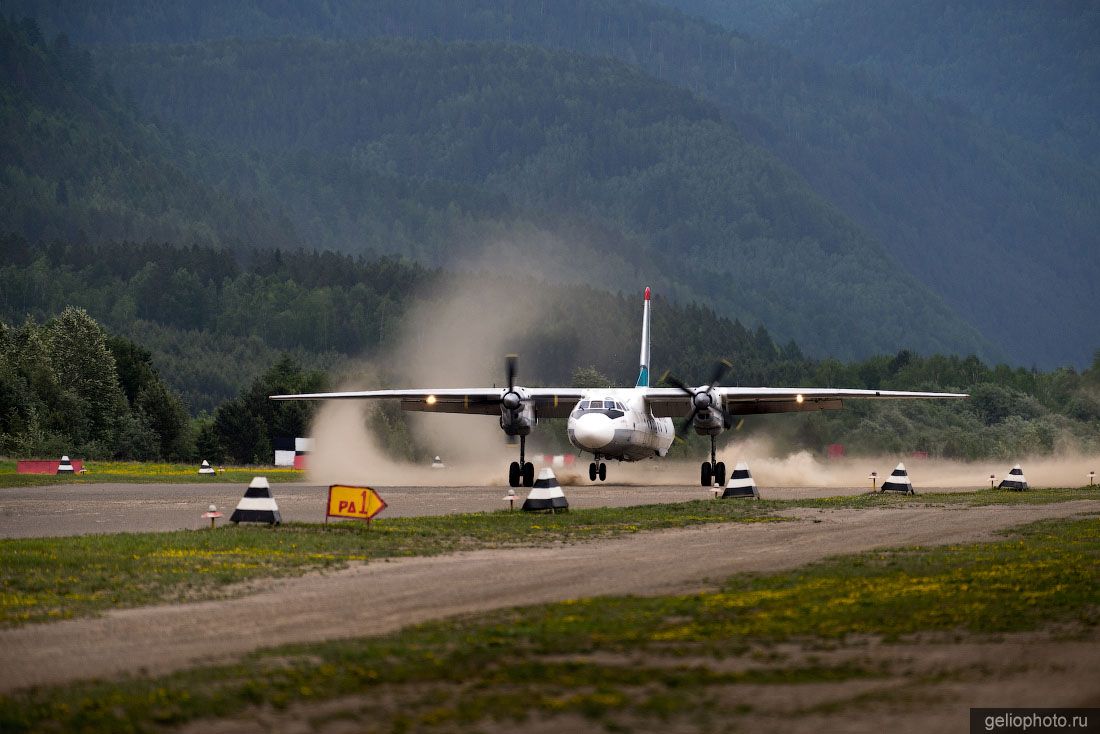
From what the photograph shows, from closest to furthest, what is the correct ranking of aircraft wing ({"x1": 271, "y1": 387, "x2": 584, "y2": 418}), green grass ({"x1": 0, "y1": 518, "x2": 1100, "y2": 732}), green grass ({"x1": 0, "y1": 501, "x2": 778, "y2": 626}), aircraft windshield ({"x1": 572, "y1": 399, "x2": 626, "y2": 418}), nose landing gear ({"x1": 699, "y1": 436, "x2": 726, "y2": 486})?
green grass ({"x1": 0, "y1": 518, "x2": 1100, "y2": 732}) < green grass ({"x1": 0, "y1": 501, "x2": 778, "y2": 626}) < aircraft windshield ({"x1": 572, "y1": 399, "x2": 626, "y2": 418}) < nose landing gear ({"x1": 699, "y1": 436, "x2": 726, "y2": 486}) < aircraft wing ({"x1": 271, "y1": 387, "x2": 584, "y2": 418})

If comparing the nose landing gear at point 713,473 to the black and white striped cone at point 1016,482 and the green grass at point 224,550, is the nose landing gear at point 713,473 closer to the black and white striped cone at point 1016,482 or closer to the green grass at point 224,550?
the black and white striped cone at point 1016,482

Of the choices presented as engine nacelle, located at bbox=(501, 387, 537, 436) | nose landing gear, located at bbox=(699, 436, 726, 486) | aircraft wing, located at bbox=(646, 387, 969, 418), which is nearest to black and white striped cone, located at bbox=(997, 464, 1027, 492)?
aircraft wing, located at bbox=(646, 387, 969, 418)

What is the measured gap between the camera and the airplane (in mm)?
47219

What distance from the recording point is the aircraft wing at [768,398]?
165 feet

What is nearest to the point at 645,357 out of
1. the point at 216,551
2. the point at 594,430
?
the point at 594,430

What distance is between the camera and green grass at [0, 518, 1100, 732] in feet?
29.1

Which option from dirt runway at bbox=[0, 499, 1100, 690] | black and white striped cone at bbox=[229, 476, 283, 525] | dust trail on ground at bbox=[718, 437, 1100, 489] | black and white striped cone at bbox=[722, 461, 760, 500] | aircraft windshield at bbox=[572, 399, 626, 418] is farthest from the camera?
dust trail on ground at bbox=[718, 437, 1100, 489]

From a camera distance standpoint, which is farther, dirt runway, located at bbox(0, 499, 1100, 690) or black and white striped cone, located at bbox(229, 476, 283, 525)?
black and white striped cone, located at bbox(229, 476, 283, 525)

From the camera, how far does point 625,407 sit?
48250 millimetres

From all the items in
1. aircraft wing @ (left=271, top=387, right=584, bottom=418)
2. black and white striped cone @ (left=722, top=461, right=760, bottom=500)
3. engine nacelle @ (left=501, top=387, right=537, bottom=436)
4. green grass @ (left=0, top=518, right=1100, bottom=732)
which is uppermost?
aircraft wing @ (left=271, top=387, right=584, bottom=418)

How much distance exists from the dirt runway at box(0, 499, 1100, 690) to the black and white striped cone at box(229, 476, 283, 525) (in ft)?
15.4

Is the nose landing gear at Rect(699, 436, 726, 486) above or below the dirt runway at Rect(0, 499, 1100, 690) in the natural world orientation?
above

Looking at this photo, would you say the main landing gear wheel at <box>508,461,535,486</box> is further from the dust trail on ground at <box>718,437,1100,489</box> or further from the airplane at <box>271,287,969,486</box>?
the dust trail on ground at <box>718,437,1100,489</box>

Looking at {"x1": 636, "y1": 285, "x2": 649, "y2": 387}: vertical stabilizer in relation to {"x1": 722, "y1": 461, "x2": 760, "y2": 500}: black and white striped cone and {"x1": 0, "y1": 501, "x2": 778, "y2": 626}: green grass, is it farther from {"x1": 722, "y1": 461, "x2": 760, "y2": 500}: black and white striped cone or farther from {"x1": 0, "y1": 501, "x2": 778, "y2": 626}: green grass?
{"x1": 0, "y1": 501, "x2": 778, "y2": 626}: green grass
